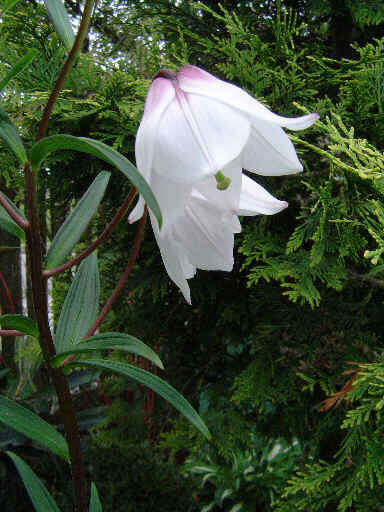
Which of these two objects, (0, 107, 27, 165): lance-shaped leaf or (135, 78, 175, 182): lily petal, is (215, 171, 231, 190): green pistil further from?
(0, 107, 27, 165): lance-shaped leaf

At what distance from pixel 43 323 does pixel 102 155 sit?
0.55ft

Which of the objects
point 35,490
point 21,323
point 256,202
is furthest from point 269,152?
point 35,490

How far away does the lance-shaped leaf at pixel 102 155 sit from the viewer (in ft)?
0.84

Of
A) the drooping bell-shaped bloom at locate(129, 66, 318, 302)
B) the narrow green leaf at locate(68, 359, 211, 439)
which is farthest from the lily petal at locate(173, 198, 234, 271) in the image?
the narrow green leaf at locate(68, 359, 211, 439)

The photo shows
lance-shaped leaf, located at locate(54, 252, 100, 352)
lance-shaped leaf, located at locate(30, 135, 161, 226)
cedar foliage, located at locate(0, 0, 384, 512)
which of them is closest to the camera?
lance-shaped leaf, located at locate(30, 135, 161, 226)

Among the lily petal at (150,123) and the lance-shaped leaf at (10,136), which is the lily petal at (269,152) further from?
the lance-shaped leaf at (10,136)


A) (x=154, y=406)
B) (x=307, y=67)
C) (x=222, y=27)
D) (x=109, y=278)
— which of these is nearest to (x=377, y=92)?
(x=307, y=67)

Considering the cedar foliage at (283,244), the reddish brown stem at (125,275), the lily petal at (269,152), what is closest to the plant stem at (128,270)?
the reddish brown stem at (125,275)

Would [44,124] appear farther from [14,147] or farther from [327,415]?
[327,415]

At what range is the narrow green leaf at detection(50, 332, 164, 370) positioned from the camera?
0.37 meters

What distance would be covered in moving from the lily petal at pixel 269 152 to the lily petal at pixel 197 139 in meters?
0.03

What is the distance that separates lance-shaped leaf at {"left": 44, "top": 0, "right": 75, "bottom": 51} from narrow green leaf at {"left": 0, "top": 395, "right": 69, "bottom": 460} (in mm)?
327

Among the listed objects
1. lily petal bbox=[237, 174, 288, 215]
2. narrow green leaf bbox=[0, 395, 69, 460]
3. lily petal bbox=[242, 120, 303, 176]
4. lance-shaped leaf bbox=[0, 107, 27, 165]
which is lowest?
narrow green leaf bbox=[0, 395, 69, 460]

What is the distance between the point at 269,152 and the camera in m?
0.35
